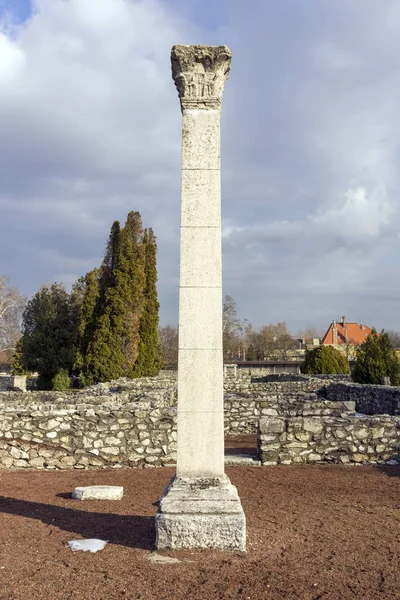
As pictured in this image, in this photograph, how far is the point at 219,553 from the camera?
15.1 ft

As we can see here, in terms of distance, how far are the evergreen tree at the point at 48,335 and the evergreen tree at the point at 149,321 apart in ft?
14.8

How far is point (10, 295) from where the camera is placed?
51125mm

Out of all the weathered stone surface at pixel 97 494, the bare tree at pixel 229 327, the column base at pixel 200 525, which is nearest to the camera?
the column base at pixel 200 525

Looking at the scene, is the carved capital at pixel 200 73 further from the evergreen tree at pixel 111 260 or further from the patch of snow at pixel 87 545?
the evergreen tree at pixel 111 260

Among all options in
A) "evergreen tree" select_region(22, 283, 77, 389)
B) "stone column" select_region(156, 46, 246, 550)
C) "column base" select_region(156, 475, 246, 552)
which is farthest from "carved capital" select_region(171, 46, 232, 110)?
"evergreen tree" select_region(22, 283, 77, 389)

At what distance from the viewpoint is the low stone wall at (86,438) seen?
883 centimetres

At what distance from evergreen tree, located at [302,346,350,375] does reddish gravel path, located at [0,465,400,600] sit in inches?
909

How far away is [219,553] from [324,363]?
26963 mm

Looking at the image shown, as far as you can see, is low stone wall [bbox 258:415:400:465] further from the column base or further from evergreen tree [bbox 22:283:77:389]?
evergreen tree [bbox 22:283:77:389]

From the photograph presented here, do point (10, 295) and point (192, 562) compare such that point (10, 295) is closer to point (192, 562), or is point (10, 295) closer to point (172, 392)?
point (172, 392)

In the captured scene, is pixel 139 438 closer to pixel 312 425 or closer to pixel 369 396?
pixel 312 425

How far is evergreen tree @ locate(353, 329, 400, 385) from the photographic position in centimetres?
2508

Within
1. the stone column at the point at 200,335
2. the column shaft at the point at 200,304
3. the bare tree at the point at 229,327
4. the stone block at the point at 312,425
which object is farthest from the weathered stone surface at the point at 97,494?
the bare tree at the point at 229,327

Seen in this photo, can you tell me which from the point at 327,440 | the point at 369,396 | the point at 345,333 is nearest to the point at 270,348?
the point at 345,333
